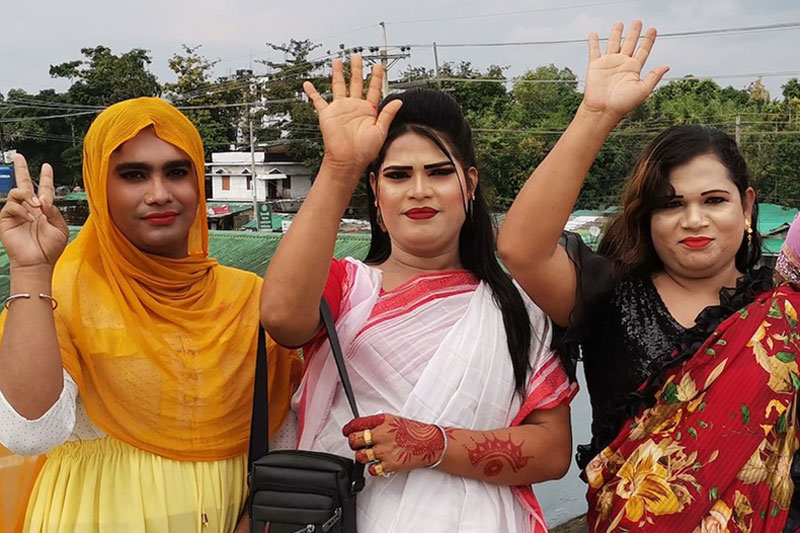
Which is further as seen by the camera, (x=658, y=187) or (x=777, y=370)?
(x=658, y=187)

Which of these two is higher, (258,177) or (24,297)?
(24,297)

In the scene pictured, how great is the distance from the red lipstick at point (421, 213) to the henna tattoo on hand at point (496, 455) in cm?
53

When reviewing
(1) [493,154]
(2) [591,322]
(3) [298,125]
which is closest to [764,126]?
(1) [493,154]

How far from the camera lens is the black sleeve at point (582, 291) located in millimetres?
1776

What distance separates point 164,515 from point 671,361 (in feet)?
4.16

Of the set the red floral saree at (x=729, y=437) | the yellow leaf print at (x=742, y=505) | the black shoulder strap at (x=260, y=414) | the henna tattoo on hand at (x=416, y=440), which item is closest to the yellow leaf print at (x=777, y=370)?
the red floral saree at (x=729, y=437)

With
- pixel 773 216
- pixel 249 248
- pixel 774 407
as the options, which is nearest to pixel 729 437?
pixel 774 407

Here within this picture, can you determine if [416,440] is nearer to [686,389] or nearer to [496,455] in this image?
[496,455]

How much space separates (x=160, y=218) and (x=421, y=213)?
0.66 metres

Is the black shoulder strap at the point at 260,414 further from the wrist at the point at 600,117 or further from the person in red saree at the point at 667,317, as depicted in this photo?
the wrist at the point at 600,117

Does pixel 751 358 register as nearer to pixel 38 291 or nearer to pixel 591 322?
pixel 591 322

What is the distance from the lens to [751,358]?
1.66 meters

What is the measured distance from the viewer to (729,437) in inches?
64.6

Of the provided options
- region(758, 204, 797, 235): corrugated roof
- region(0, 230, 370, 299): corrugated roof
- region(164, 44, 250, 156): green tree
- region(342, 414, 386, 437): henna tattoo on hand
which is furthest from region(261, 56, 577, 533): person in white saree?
region(164, 44, 250, 156): green tree
